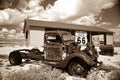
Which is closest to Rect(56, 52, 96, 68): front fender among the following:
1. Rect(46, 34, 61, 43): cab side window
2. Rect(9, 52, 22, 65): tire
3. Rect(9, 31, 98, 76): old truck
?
Rect(9, 31, 98, 76): old truck

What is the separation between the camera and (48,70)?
12.5 feet

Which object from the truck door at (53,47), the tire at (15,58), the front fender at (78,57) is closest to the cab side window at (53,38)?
the truck door at (53,47)

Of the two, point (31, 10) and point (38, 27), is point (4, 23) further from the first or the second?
point (38, 27)

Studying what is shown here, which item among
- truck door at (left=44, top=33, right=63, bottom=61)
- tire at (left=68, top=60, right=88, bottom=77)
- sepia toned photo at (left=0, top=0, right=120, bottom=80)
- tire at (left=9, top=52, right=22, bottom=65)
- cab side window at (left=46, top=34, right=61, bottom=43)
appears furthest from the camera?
tire at (left=9, top=52, right=22, bottom=65)

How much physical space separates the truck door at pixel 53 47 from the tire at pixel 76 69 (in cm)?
38

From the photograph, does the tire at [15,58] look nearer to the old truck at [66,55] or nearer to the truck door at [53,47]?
the old truck at [66,55]

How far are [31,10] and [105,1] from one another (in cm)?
179

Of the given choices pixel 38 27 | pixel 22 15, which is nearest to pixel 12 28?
pixel 22 15

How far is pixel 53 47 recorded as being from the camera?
4.05 metres

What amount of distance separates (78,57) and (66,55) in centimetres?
45

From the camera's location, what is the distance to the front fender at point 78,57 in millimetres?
3376

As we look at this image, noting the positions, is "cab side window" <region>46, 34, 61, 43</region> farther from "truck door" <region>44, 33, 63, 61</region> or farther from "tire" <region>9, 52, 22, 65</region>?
"tire" <region>9, 52, 22, 65</region>

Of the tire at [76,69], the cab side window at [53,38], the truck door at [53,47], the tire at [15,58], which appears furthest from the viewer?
the tire at [15,58]

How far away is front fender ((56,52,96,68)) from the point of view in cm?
338
